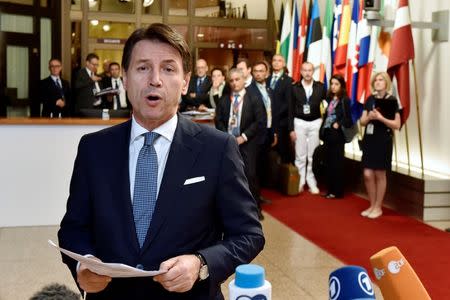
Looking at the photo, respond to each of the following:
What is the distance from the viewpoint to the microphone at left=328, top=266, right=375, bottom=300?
102cm

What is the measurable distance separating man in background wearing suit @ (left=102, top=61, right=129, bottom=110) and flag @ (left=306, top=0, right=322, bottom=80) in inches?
124

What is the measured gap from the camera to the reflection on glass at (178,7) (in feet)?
48.4

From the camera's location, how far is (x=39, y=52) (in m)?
12.5

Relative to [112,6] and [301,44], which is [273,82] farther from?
[112,6]

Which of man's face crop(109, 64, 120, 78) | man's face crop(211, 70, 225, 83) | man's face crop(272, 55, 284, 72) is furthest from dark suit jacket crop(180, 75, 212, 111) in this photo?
man's face crop(109, 64, 120, 78)

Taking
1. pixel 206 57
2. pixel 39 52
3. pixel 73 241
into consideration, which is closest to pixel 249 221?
pixel 73 241

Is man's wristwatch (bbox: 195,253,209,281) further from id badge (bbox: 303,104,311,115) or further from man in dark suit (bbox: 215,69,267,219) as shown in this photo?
id badge (bbox: 303,104,311,115)

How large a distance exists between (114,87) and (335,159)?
12.8ft

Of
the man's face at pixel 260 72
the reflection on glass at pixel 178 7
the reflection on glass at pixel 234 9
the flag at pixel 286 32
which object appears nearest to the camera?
the man's face at pixel 260 72

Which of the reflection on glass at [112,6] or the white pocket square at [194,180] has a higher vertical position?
the reflection on glass at [112,6]

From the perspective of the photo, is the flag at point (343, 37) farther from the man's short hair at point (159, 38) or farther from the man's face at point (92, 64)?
the man's short hair at point (159, 38)

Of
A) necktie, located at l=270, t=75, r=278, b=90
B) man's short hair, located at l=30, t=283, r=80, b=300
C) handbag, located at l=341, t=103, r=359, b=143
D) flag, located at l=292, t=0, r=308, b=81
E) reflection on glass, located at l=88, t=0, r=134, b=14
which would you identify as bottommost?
handbag, located at l=341, t=103, r=359, b=143

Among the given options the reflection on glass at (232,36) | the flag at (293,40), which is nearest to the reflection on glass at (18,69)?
the reflection on glass at (232,36)

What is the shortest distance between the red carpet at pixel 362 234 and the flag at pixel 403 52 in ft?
4.47
